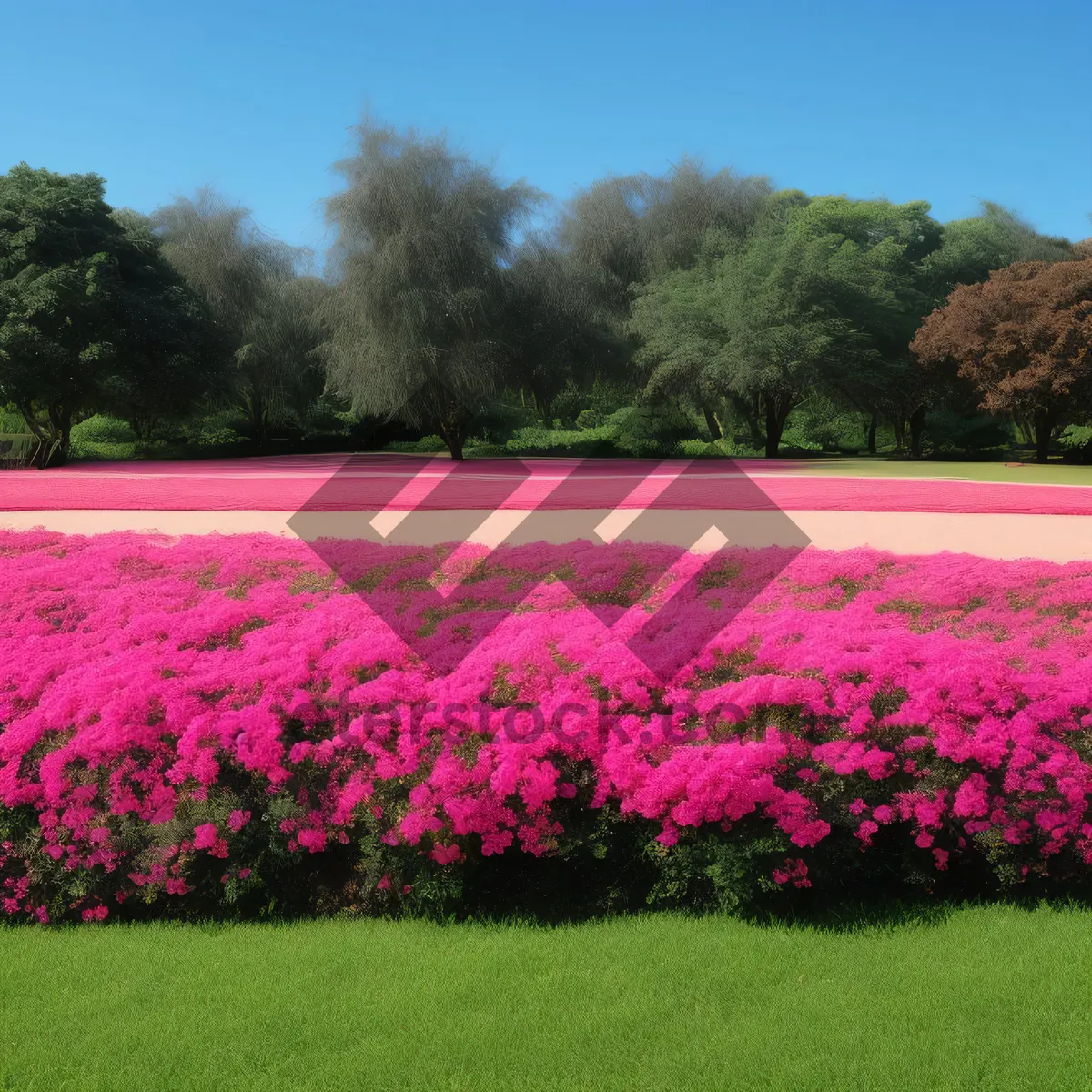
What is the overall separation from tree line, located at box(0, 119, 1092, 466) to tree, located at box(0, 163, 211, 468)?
0.21 ft

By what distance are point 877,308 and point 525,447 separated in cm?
1032

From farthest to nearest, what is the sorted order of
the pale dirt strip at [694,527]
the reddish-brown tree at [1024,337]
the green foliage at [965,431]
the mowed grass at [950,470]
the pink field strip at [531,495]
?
the green foliage at [965,431] < the reddish-brown tree at [1024,337] < the mowed grass at [950,470] < the pink field strip at [531,495] < the pale dirt strip at [694,527]

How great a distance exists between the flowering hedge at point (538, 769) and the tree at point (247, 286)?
82.9 ft

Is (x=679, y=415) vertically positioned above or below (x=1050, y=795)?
above

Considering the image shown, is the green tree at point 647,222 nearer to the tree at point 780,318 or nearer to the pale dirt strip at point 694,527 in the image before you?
the tree at point 780,318

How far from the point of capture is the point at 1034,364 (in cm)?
2141

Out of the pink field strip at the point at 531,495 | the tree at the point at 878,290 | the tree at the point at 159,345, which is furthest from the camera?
the tree at the point at 878,290

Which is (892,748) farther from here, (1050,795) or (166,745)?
(166,745)

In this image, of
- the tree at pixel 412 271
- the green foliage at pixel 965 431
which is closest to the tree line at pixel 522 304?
the tree at pixel 412 271

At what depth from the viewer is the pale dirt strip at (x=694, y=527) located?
768 cm

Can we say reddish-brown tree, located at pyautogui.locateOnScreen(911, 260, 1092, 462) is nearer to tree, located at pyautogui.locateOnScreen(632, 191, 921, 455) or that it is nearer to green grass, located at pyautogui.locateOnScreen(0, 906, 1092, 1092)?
tree, located at pyautogui.locateOnScreen(632, 191, 921, 455)

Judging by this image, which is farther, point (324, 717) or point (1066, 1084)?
point (324, 717)

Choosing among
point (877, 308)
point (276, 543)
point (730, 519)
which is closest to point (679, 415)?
point (877, 308)

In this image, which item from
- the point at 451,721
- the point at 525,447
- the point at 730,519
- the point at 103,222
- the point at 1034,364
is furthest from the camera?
the point at 525,447
